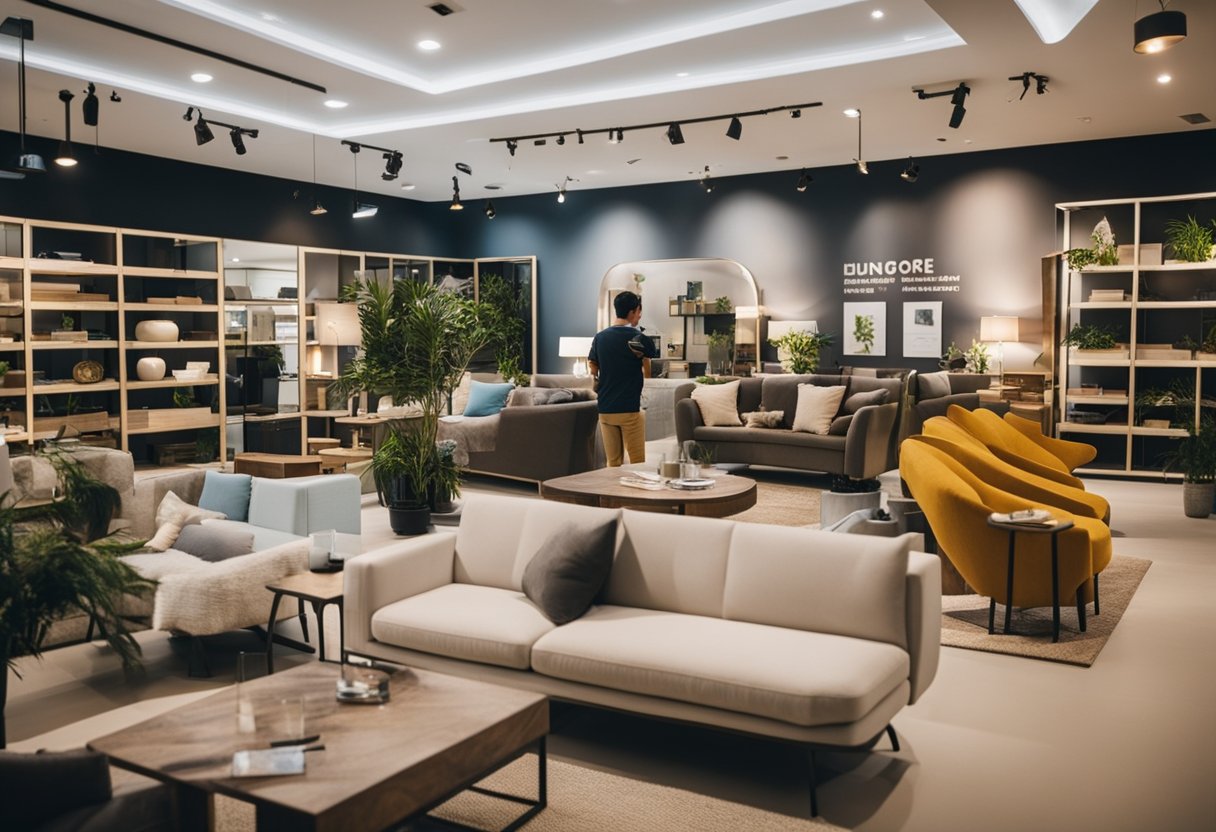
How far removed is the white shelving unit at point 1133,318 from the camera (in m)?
9.36

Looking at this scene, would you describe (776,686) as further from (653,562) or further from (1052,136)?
(1052,136)

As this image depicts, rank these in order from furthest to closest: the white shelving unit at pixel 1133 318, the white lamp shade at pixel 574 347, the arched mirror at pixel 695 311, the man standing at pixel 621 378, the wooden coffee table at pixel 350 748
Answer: the white lamp shade at pixel 574 347 < the arched mirror at pixel 695 311 < the white shelving unit at pixel 1133 318 < the man standing at pixel 621 378 < the wooden coffee table at pixel 350 748

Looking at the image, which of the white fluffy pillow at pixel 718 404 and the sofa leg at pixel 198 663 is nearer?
the sofa leg at pixel 198 663

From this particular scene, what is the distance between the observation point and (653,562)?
12.4 feet

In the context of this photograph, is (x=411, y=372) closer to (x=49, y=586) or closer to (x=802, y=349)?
(x=49, y=586)

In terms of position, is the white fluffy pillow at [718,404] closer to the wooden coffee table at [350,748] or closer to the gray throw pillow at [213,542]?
the gray throw pillow at [213,542]

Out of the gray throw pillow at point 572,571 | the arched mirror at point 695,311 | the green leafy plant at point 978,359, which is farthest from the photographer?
the arched mirror at point 695,311

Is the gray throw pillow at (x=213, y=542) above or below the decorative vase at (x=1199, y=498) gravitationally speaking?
above

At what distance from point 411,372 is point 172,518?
2480mm

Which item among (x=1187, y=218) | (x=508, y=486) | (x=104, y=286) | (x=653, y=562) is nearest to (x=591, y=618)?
(x=653, y=562)

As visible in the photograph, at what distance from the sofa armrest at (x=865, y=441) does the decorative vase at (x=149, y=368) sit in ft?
22.4

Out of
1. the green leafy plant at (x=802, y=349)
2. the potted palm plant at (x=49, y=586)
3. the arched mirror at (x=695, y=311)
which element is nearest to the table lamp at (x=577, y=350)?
the arched mirror at (x=695, y=311)

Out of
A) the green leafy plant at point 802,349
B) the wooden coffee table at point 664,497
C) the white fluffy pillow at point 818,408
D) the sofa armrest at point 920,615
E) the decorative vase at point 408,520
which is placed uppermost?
the green leafy plant at point 802,349

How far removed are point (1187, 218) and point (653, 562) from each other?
28.1 ft
